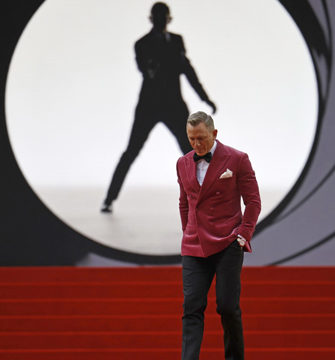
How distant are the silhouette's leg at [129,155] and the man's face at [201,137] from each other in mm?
3090

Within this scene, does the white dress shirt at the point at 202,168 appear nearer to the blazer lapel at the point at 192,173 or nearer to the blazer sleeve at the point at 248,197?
the blazer lapel at the point at 192,173

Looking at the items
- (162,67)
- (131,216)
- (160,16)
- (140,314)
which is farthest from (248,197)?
(160,16)

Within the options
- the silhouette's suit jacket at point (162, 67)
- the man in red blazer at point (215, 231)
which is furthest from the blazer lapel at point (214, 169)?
the silhouette's suit jacket at point (162, 67)

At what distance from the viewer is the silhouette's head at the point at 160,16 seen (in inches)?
221

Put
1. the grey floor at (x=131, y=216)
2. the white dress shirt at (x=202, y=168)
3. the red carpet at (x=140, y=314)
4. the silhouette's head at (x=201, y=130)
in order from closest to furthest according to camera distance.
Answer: the silhouette's head at (x=201, y=130)
the white dress shirt at (x=202, y=168)
the red carpet at (x=140, y=314)
the grey floor at (x=131, y=216)

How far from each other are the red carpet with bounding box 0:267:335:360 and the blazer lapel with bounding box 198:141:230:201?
122 cm

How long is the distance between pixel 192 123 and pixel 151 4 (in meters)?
3.50

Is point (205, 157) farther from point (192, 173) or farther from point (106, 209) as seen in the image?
point (106, 209)

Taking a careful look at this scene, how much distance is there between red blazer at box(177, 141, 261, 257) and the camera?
8.12ft

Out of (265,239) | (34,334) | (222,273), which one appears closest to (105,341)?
(34,334)

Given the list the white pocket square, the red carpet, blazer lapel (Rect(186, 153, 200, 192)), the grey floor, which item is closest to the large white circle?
the grey floor

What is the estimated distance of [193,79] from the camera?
5.61 meters

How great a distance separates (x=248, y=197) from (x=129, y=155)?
317 centimetres

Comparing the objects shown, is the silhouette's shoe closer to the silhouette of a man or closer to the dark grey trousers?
the silhouette of a man
